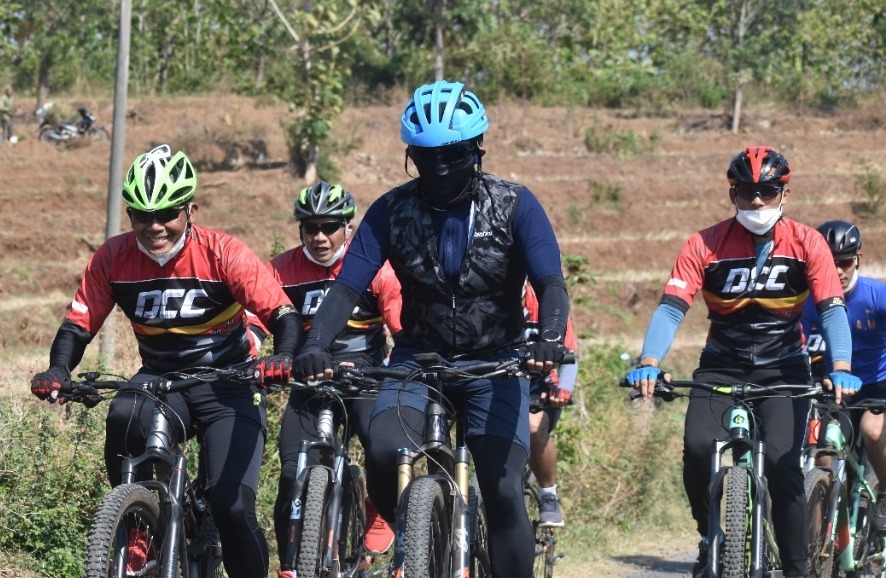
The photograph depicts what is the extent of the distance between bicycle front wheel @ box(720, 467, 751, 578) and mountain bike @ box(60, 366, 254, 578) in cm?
242

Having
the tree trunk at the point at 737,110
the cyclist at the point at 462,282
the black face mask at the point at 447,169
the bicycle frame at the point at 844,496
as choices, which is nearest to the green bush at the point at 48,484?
the cyclist at the point at 462,282

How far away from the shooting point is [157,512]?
Answer: 5.81 m

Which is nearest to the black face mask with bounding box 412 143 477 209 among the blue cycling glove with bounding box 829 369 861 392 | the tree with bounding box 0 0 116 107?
the blue cycling glove with bounding box 829 369 861 392

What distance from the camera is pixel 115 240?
6477 mm

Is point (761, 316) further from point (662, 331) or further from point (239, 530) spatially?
point (239, 530)

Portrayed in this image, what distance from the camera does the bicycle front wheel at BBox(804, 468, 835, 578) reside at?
25.1 feet

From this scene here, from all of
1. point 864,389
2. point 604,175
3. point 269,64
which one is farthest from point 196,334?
point 269,64

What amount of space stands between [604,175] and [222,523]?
32728 mm

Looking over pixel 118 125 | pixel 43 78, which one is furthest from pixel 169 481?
pixel 43 78

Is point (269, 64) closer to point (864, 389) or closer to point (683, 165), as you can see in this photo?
point (683, 165)

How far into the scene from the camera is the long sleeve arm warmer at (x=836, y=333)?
694cm

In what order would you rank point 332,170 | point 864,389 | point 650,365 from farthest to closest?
point 332,170, point 864,389, point 650,365

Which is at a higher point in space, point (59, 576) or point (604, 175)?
point (604, 175)

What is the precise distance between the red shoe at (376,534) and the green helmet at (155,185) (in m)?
2.26
